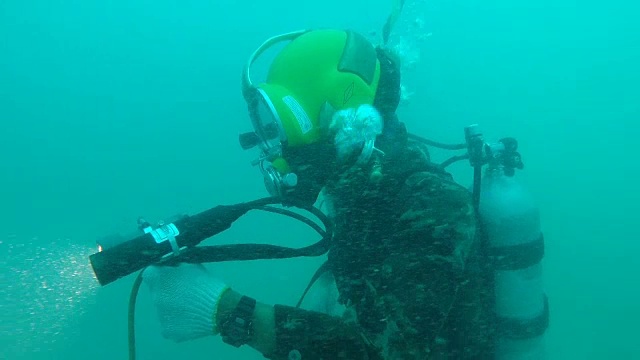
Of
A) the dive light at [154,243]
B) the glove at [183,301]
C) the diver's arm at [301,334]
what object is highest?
the dive light at [154,243]

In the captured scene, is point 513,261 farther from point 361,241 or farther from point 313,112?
point 313,112

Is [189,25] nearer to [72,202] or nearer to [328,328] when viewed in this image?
[72,202]

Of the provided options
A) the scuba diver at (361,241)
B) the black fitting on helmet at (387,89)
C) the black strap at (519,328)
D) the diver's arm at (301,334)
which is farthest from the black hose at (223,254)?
the black strap at (519,328)

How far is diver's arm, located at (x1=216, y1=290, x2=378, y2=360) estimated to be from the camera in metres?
1.96

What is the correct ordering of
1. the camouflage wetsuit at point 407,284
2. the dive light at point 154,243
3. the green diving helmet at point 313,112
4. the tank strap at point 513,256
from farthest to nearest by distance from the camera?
1. the tank strap at point 513,256
2. the green diving helmet at point 313,112
3. the camouflage wetsuit at point 407,284
4. the dive light at point 154,243

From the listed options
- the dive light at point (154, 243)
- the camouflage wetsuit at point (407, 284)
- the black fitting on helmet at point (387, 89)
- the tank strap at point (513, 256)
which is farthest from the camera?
the black fitting on helmet at point (387, 89)

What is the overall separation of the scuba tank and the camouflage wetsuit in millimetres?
294

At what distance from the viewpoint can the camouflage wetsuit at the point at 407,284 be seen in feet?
6.25

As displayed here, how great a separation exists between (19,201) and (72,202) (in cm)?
198

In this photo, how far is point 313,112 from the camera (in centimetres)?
233

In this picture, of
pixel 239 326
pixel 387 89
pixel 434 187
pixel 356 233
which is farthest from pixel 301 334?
pixel 387 89

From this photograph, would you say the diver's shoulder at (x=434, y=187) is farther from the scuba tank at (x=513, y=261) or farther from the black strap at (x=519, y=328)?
the black strap at (x=519, y=328)

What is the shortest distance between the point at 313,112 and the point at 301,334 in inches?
40.3

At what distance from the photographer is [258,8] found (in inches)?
1099
